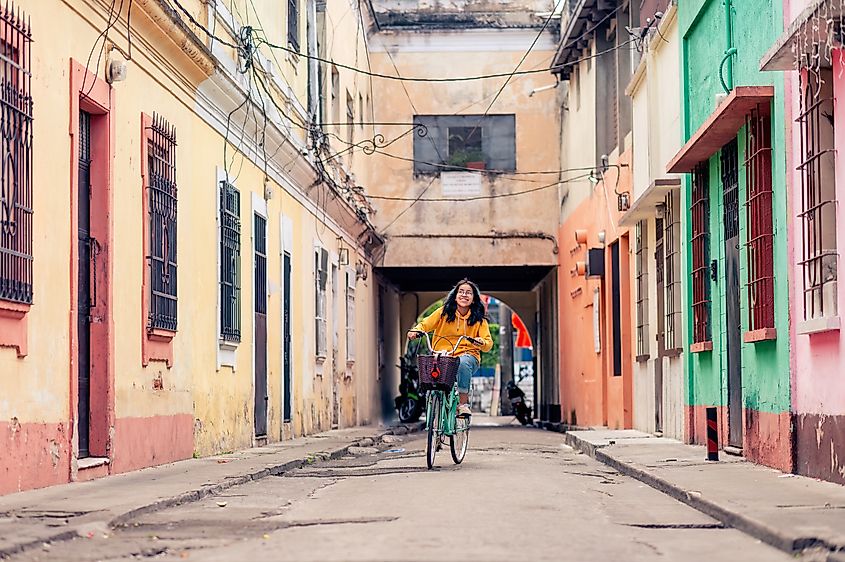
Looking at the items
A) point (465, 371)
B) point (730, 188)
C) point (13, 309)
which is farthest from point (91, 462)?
point (730, 188)

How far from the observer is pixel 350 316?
26.2 metres

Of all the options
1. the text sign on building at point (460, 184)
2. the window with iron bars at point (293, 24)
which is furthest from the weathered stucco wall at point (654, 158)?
the text sign on building at point (460, 184)

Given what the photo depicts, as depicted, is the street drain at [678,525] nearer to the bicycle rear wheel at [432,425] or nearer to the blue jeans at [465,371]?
the bicycle rear wheel at [432,425]

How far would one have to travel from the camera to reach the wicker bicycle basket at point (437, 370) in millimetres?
11922

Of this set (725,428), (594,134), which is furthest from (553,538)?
(594,134)

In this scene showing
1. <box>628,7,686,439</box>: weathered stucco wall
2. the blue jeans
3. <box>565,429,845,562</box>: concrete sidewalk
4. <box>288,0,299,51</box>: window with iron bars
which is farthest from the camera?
<box>288,0,299,51</box>: window with iron bars

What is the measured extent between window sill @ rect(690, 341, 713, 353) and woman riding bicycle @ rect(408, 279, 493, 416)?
277cm

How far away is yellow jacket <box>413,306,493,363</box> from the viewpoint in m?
12.4

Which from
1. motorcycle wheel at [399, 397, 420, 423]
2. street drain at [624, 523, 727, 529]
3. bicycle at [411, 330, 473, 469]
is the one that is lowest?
motorcycle wheel at [399, 397, 420, 423]

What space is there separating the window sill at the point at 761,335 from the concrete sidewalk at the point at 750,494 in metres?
1.03

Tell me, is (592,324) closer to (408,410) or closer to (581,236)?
(581,236)

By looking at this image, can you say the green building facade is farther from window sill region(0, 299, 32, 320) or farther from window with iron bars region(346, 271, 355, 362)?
window with iron bars region(346, 271, 355, 362)

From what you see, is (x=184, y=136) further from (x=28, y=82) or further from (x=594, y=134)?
(x=594, y=134)

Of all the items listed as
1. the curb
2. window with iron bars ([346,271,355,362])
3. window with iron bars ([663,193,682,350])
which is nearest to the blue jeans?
the curb
